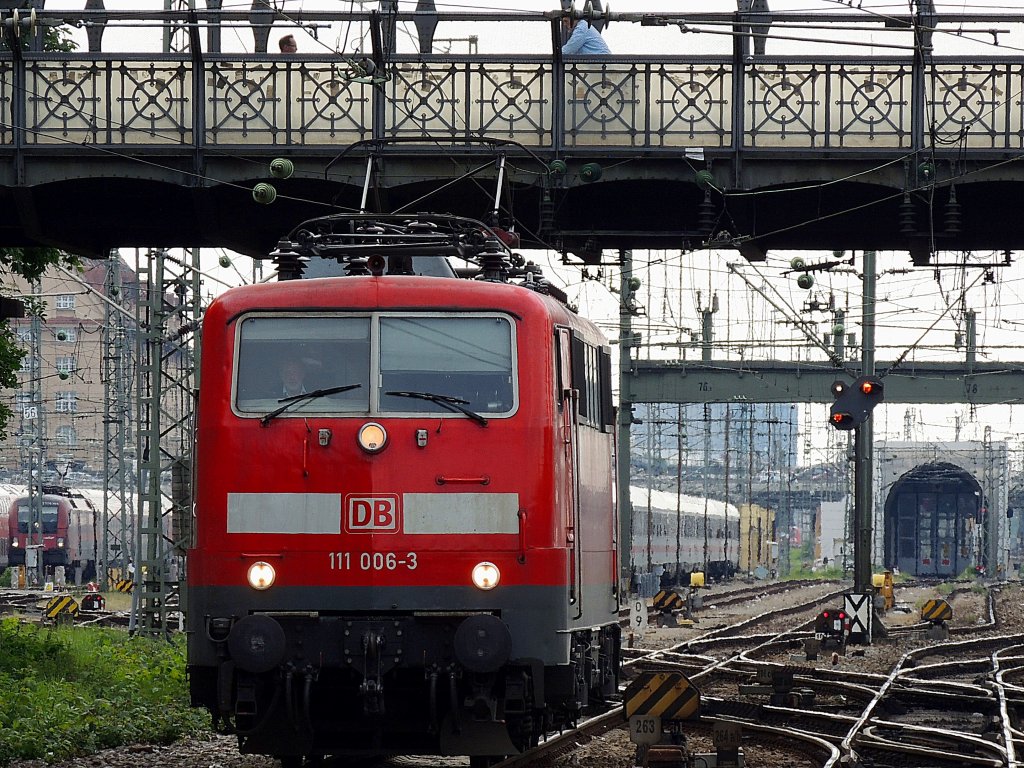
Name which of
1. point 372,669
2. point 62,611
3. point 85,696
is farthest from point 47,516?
point 372,669

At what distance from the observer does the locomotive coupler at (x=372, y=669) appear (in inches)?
408

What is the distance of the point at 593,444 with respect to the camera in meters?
12.9

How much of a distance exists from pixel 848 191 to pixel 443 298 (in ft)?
27.0

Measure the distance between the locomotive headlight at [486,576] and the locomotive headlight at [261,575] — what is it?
1.22 m

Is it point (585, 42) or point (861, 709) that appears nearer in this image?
point (585, 42)

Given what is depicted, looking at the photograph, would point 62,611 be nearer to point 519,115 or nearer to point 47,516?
point 519,115

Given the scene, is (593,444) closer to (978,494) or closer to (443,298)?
(443,298)

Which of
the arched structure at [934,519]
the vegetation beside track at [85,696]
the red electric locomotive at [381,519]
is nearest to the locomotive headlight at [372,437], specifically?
the red electric locomotive at [381,519]

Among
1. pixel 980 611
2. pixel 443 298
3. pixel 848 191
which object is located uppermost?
pixel 848 191

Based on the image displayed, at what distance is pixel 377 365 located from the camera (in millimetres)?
10820

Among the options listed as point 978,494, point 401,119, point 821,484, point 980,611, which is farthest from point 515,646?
point 821,484

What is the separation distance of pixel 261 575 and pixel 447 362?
5.72ft

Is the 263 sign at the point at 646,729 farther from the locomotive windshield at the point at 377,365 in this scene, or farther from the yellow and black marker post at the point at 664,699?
the locomotive windshield at the point at 377,365

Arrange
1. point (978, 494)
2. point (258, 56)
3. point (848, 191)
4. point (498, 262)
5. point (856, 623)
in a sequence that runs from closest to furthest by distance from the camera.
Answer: point (498, 262)
point (258, 56)
point (848, 191)
point (856, 623)
point (978, 494)
